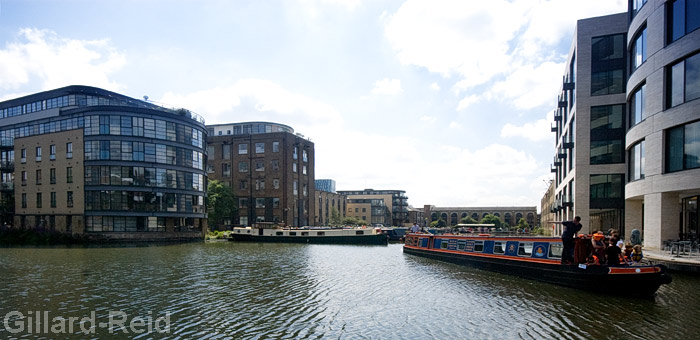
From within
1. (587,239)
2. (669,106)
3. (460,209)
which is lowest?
(460,209)

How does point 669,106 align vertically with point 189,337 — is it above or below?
above

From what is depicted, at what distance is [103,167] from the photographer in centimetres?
4675

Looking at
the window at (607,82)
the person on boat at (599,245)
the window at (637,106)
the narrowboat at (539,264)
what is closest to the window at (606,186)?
the window at (637,106)

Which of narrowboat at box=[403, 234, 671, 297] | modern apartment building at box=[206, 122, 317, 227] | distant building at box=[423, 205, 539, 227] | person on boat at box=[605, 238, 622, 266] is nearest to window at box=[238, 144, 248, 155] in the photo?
modern apartment building at box=[206, 122, 317, 227]

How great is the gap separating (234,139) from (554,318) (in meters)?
64.9

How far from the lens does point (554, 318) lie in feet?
46.6

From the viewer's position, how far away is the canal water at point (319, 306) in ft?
41.8

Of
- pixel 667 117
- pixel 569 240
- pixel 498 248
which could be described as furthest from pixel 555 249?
pixel 667 117

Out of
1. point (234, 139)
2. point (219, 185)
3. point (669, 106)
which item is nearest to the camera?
point (669, 106)

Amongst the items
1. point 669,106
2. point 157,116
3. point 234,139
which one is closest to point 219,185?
point 234,139

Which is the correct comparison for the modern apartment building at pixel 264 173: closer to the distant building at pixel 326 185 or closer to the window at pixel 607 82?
the window at pixel 607 82

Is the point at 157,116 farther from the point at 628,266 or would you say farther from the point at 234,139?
the point at 628,266

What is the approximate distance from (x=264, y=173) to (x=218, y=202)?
9.34 metres

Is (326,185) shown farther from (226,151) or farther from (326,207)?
(226,151)
